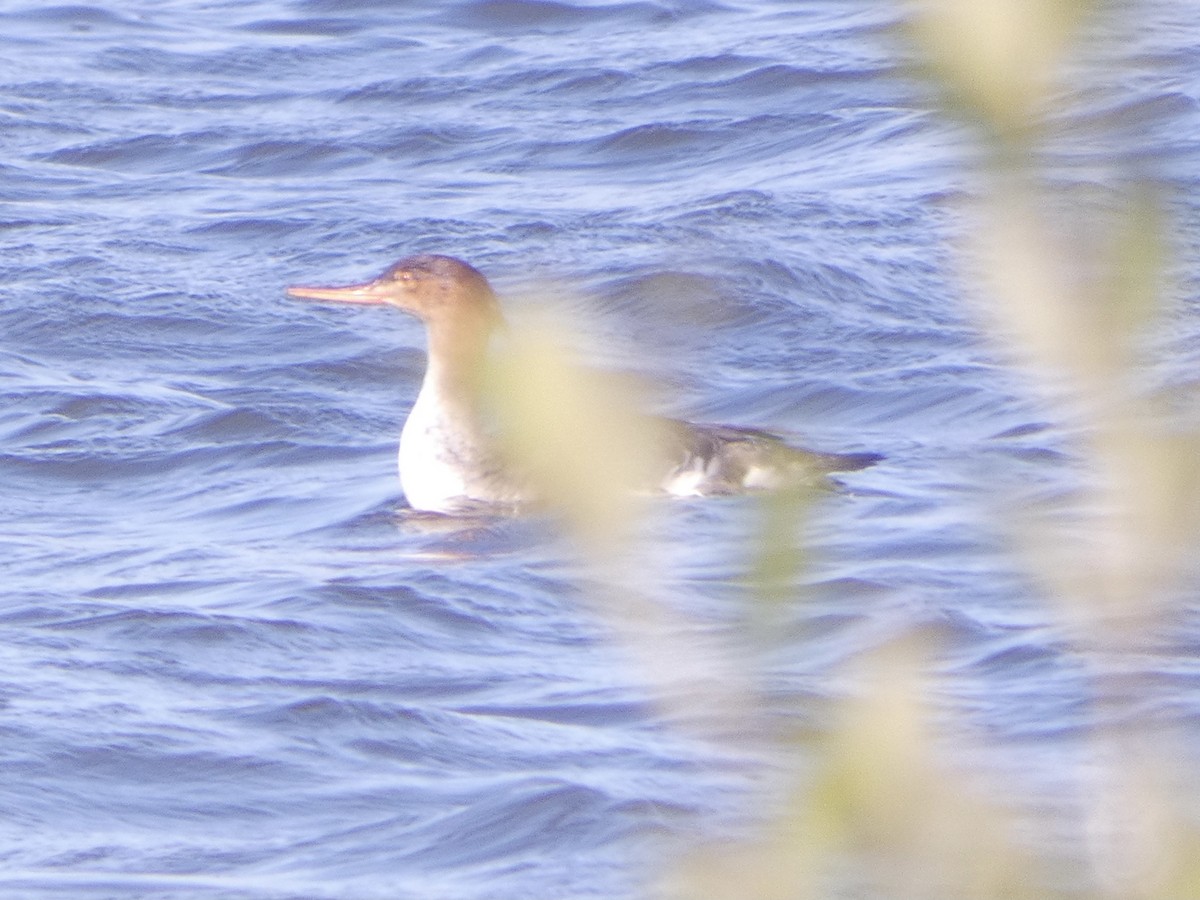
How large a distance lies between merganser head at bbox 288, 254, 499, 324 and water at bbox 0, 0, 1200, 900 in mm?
480

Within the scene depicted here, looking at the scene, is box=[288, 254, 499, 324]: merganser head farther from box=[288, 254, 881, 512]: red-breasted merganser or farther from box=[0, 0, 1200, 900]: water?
box=[0, 0, 1200, 900]: water

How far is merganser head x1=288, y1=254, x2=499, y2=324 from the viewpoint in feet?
25.7

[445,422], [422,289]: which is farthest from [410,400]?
[445,422]

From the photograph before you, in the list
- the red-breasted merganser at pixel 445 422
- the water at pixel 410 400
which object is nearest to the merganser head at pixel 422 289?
the red-breasted merganser at pixel 445 422

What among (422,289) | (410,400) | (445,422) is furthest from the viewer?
(410,400)

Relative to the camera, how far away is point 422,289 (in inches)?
312

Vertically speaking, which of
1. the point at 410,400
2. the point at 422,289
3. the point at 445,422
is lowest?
the point at 410,400

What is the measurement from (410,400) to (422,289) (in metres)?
1.11

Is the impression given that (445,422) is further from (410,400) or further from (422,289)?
(410,400)

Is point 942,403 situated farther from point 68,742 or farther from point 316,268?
point 68,742

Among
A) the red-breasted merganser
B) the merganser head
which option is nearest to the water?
the red-breasted merganser

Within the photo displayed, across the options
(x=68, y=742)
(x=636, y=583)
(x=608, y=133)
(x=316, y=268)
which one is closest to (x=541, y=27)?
(x=608, y=133)

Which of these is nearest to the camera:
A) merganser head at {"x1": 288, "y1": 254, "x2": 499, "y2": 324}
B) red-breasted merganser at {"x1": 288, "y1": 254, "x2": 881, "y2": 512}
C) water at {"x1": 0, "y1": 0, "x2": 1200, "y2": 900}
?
water at {"x1": 0, "y1": 0, "x2": 1200, "y2": 900}

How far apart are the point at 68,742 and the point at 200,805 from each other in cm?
47
